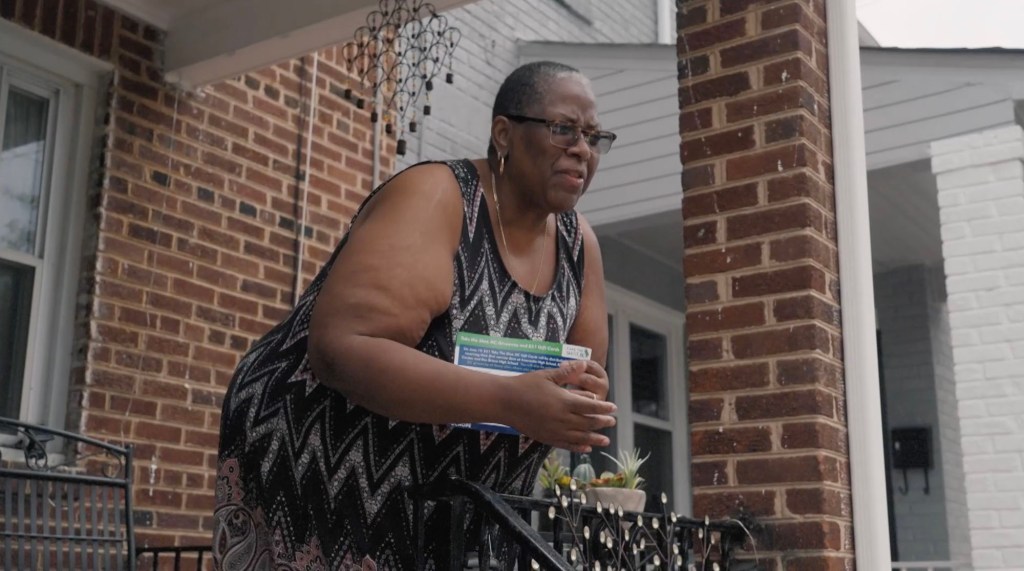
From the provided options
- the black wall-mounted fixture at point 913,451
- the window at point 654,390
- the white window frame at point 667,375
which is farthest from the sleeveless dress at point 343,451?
the black wall-mounted fixture at point 913,451

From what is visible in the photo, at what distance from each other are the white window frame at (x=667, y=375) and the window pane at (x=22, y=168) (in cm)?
390

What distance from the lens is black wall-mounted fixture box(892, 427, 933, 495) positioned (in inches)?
295

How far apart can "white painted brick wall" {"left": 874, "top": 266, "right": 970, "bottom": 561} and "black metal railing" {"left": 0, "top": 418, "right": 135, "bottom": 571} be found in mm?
5356

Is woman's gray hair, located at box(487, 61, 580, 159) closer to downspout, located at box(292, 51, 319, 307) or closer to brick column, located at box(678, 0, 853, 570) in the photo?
brick column, located at box(678, 0, 853, 570)

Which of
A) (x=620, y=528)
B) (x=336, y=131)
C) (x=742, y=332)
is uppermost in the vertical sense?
(x=336, y=131)

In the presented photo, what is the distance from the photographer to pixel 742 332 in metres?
3.00

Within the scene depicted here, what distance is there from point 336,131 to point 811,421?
3.00 meters

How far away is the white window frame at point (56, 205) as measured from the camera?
409cm

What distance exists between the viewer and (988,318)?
5.51 meters

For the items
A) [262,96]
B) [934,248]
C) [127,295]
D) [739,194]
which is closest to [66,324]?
[127,295]

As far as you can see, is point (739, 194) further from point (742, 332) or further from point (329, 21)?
point (329, 21)

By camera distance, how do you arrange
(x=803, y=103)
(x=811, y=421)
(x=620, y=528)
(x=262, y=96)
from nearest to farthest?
(x=620, y=528) < (x=811, y=421) < (x=803, y=103) < (x=262, y=96)

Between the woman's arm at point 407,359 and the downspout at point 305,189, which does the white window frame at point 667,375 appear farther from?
the woman's arm at point 407,359

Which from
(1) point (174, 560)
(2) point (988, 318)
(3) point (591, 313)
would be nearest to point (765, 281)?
(3) point (591, 313)
